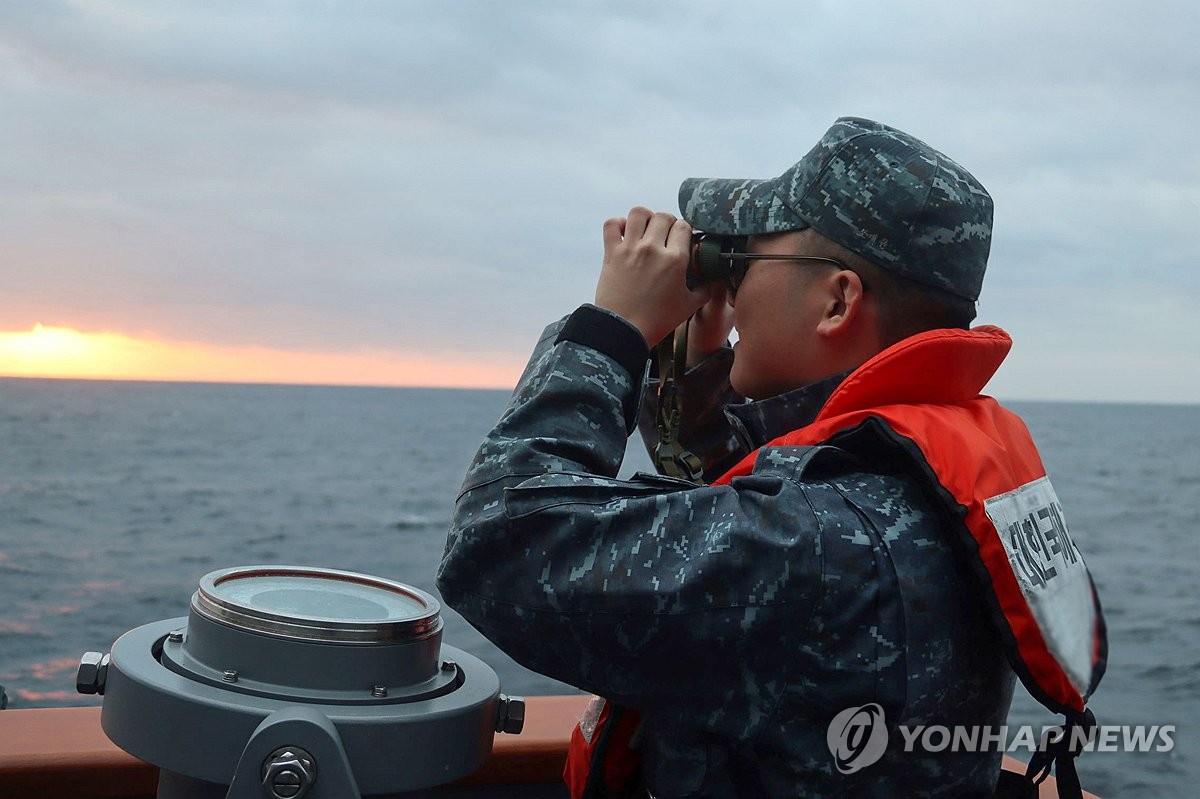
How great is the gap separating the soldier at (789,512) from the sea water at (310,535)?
364 cm

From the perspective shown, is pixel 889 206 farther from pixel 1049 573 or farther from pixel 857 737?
pixel 857 737

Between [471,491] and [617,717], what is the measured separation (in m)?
0.37

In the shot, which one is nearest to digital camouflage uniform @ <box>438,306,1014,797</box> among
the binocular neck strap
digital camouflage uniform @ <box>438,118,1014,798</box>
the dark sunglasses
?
digital camouflage uniform @ <box>438,118,1014,798</box>

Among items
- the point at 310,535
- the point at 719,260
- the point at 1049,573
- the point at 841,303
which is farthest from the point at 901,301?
the point at 310,535

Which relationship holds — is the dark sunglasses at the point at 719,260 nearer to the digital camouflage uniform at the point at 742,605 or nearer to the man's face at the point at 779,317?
the man's face at the point at 779,317

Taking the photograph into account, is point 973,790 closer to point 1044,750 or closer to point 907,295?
point 1044,750

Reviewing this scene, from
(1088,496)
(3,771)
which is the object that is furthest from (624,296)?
(1088,496)

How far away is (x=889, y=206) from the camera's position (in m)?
1.48

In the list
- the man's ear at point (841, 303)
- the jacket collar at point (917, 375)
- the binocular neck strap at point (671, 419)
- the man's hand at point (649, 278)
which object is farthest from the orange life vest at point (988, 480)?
the binocular neck strap at point (671, 419)

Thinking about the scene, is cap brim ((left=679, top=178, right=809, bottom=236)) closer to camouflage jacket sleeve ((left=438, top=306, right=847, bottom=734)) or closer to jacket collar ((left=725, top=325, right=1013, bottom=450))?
jacket collar ((left=725, top=325, right=1013, bottom=450))

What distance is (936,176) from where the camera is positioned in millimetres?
1507

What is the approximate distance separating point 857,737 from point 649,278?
0.64 meters

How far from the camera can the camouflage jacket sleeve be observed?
122cm

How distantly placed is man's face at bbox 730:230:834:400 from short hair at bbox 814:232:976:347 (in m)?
0.04
